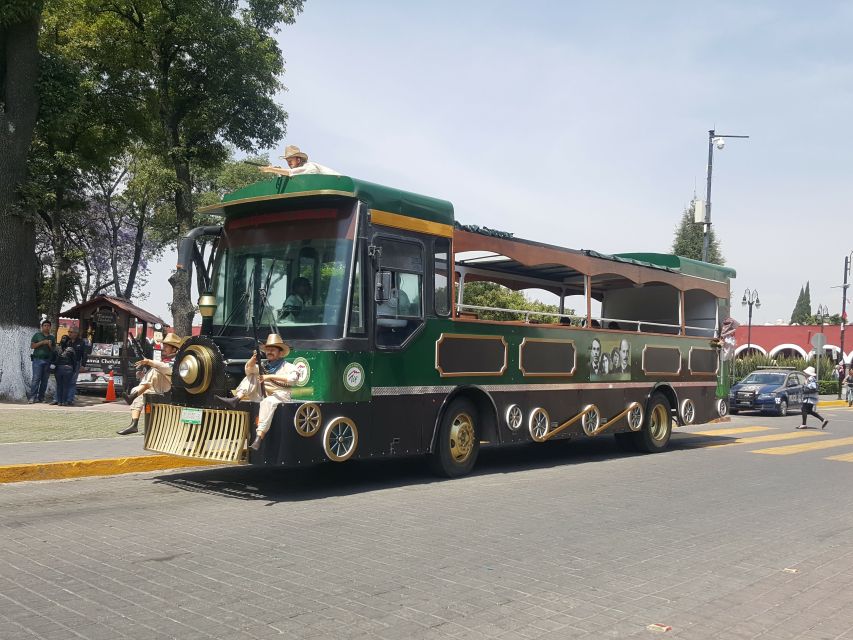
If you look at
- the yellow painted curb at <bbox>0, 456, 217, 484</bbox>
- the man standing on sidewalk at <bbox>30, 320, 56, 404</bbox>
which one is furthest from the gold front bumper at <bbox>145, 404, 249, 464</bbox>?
the man standing on sidewalk at <bbox>30, 320, 56, 404</bbox>

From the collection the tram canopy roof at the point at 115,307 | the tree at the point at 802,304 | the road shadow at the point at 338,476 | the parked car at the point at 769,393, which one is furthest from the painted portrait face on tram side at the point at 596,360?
the tree at the point at 802,304

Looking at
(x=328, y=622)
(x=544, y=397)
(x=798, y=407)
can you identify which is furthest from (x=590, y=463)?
(x=798, y=407)

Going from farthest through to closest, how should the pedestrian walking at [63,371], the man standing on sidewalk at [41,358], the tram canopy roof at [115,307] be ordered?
the tram canopy roof at [115,307] < the man standing on sidewalk at [41,358] < the pedestrian walking at [63,371]

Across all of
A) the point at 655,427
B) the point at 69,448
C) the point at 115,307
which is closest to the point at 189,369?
the point at 69,448

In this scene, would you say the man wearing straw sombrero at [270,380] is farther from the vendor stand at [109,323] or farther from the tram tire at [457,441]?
the vendor stand at [109,323]

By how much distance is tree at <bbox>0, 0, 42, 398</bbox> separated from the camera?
19.2 meters

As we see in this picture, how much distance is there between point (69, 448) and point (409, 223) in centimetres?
568

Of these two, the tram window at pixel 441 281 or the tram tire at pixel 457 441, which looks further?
the tram tire at pixel 457 441

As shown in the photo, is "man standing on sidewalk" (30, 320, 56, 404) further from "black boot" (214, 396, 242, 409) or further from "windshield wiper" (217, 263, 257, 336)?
"black boot" (214, 396, 242, 409)

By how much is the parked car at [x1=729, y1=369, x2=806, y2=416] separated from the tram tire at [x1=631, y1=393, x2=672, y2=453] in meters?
12.5

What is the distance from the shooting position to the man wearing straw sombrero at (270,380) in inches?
339

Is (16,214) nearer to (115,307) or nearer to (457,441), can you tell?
(115,307)

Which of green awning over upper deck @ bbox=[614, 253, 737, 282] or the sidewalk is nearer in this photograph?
the sidewalk

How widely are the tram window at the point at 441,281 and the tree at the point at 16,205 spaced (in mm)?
12967
